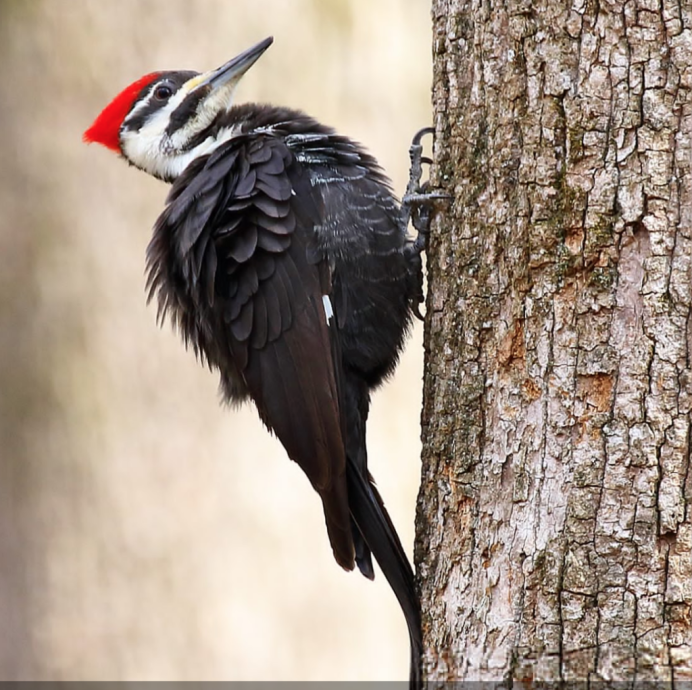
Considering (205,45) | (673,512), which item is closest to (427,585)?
(673,512)

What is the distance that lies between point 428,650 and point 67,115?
10.7ft

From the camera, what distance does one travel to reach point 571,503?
207 cm

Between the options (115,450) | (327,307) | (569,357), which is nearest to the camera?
(569,357)

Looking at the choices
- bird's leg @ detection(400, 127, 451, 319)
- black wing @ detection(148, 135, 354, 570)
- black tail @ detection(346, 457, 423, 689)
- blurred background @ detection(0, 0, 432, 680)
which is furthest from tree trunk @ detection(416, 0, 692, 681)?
blurred background @ detection(0, 0, 432, 680)

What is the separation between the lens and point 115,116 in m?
3.72

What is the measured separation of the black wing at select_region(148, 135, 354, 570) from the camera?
274 centimetres

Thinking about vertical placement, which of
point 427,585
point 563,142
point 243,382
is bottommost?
point 427,585

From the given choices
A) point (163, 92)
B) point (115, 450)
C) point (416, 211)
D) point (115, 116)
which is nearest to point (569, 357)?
point (416, 211)

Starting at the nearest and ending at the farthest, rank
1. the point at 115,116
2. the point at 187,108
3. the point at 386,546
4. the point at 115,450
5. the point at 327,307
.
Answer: the point at 386,546
the point at 327,307
the point at 187,108
the point at 115,116
the point at 115,450

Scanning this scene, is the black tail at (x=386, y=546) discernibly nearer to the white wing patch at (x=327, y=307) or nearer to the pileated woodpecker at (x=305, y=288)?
the pileated woodpecker at (x=305, y=288)

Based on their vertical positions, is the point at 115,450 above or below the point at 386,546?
above

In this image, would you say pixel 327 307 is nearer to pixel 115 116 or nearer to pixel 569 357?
pixel 569 357

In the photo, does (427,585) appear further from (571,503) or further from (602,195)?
(602,195)

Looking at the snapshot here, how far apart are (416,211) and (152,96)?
4.43ft
